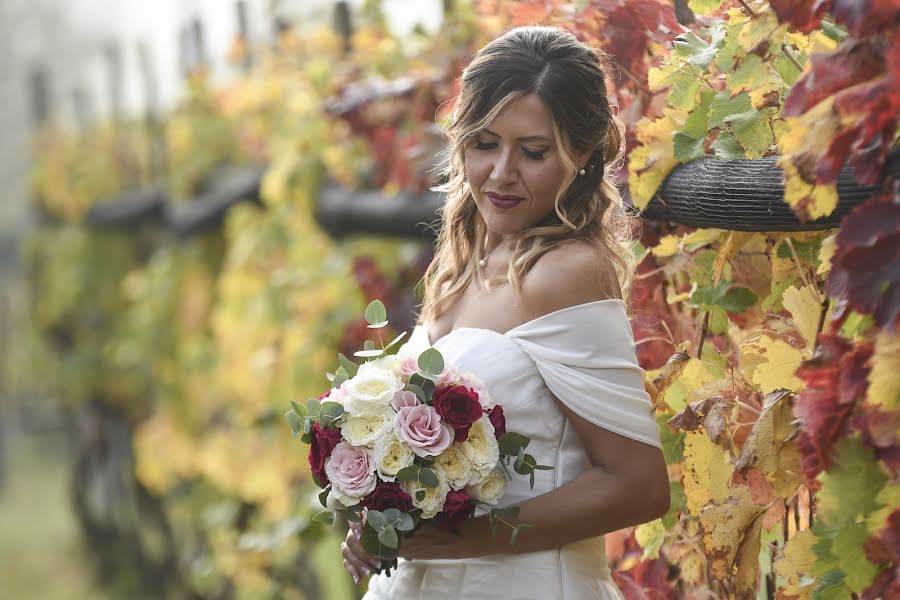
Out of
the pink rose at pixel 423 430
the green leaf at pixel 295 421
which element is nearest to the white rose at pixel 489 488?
the pink rose at pixel 423 430

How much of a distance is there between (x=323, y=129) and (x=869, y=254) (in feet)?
15.6

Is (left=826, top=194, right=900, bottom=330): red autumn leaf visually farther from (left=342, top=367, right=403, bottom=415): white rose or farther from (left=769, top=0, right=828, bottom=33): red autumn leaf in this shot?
(left=342, top=367, right=403, bottom=415): white rose

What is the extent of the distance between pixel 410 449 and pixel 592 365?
1.18 ft

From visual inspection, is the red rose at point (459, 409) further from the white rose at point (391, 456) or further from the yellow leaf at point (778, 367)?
the yellow leaf at point (778, 367)

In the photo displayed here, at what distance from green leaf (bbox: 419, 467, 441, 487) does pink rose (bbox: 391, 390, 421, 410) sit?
0.37 ft

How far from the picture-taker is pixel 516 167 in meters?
2.20

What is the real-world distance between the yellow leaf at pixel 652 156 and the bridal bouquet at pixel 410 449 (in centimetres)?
56

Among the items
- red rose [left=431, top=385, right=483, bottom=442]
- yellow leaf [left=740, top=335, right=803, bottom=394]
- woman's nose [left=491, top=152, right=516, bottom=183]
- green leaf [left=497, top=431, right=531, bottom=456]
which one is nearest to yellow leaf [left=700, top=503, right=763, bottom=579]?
yellow leaf [left=740, top=335, right=803, bottom=394]

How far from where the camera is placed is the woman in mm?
2123

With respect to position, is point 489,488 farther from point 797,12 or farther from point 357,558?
point 797,12

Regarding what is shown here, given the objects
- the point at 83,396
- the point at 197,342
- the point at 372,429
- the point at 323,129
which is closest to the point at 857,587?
the point at 372,429

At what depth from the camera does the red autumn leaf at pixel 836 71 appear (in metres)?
1.63

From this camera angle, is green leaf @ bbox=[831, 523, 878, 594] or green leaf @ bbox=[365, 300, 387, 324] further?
green leaf @ bbox=[365, 300, 387, 324]

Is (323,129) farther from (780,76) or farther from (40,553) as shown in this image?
(40,553)
